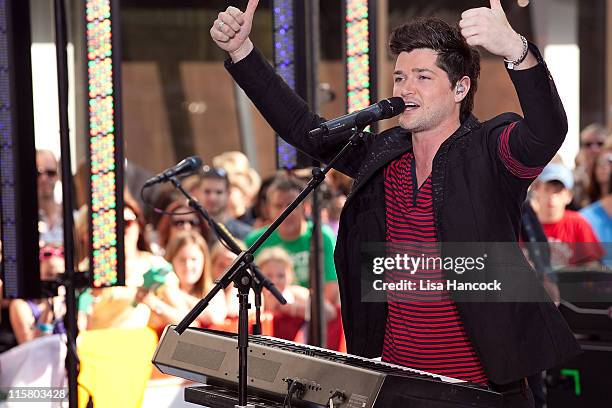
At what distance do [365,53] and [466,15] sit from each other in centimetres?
191

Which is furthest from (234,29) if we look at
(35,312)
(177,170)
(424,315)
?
(35,312)

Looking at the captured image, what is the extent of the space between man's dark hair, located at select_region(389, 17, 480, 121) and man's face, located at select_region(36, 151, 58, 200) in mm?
4334

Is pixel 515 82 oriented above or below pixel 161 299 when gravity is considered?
above

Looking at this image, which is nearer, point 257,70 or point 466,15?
point 466,15

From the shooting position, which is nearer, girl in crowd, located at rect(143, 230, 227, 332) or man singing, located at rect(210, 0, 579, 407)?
man singing, located at rect(210, 0, 579, 407)

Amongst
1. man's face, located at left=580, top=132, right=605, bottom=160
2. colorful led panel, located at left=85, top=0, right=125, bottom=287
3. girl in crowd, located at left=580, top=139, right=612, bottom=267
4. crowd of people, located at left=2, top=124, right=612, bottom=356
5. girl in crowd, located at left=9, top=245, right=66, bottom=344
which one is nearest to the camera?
colorful led panel, located at left=85, top=0, right=125, bottom=287

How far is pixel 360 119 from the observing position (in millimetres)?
2551

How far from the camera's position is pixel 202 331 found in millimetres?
2812

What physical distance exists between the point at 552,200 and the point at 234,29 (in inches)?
148

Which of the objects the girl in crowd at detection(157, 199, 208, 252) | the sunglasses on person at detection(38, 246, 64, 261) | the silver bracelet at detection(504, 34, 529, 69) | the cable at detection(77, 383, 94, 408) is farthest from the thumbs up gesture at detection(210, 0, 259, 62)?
the girl in crowd at detection(157, 199, 208, 252)

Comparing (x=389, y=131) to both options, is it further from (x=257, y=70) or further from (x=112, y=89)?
(x=112, y=89)

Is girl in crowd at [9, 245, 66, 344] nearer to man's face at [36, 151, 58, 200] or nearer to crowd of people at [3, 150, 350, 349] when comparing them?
crowd of people at [3, 150, 350, 349]

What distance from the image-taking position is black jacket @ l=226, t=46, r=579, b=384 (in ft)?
7.77

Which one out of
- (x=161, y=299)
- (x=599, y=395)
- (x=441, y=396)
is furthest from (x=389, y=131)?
(x=161, y=299)
